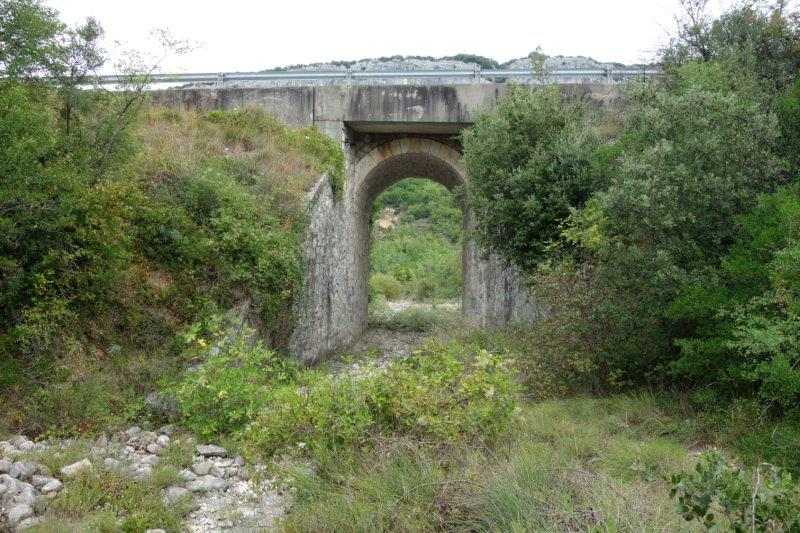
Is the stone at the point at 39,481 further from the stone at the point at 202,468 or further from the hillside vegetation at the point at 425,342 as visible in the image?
the stone at the point at 202,468

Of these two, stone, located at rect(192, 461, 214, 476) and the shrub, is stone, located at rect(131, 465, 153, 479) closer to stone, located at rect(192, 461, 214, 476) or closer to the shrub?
stone, located at rect(192, 461, 214, 476)

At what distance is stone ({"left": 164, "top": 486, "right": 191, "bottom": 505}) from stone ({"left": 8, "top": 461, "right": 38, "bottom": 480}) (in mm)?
1055

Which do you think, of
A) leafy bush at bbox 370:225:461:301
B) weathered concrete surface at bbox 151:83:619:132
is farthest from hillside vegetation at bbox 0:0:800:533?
leafy bush at bbox 370:225:461:301

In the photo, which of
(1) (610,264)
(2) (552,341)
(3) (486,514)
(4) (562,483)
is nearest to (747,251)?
(1) (610,264)

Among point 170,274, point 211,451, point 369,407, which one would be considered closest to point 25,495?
point 211,451

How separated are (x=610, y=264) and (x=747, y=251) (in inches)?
72.5

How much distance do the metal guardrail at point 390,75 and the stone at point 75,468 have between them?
964 cm

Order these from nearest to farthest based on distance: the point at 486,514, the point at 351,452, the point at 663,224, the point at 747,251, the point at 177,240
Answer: the point at 486,514
the point at 351,452
the point at 747,251
the point at 663,224
the point at 177,240

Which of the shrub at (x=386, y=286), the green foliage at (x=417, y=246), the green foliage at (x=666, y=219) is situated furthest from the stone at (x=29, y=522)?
the shrub at (x=386, y=286)

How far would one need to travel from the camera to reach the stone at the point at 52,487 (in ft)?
16.6

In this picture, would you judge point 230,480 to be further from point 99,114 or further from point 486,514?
point 99,114

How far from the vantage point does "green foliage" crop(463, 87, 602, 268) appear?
1077 cm

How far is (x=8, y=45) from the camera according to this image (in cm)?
718

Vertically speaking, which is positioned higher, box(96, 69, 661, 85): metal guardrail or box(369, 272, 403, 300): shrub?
box(96, 69, 661, 85): metal guardrail
